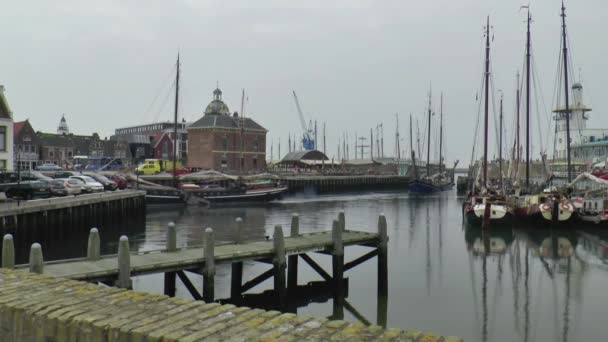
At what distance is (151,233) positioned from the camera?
123 ft

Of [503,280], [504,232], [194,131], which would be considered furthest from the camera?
[194,131]

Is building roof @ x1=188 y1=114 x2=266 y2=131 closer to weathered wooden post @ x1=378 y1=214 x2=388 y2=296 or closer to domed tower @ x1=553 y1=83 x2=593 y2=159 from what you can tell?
domed tower @ x1=553 y1=83 x2=593 y2=159

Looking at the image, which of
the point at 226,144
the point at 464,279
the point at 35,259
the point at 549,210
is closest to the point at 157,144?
the point at 226,144

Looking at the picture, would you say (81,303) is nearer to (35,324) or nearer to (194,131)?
(35,324)

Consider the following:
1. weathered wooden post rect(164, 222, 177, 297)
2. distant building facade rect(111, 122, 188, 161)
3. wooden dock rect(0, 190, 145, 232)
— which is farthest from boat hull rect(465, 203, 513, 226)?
distant building facade rect(111, 122, 188, 161)

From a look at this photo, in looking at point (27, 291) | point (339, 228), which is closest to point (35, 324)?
point (27, 291)

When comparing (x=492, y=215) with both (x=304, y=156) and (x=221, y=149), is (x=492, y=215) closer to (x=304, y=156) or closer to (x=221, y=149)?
(x=221, y=149)

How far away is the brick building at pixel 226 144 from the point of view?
294 feet

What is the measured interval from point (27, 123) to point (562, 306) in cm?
8990

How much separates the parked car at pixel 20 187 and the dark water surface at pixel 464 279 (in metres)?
5.13

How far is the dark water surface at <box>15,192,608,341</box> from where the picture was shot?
56.3ft

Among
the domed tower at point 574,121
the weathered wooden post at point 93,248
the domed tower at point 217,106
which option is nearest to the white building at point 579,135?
the domed tower at point 574,121

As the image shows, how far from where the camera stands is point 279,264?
56.3 ft

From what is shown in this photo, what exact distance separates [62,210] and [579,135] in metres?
86.1
